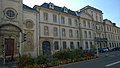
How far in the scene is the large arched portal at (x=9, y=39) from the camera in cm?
2261

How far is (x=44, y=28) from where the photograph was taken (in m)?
31.2

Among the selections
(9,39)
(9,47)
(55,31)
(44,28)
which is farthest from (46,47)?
(9,39)

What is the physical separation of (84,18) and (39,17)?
1741 cm

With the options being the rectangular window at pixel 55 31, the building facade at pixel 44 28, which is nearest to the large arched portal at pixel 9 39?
the building facade at pixel 44 28

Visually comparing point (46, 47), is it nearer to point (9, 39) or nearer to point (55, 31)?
point (55, 31)

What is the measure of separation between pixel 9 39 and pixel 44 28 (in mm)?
9306

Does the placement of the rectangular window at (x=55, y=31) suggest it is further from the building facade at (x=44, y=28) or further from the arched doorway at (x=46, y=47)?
the arched doorway at (x=46, y=47)

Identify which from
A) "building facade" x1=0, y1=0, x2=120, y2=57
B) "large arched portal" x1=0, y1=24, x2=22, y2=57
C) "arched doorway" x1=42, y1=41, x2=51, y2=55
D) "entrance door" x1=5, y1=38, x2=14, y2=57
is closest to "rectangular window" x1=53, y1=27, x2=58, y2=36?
"building facade" x1=0, y1=0, x2=120, y2=57

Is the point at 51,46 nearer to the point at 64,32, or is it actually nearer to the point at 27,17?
the point at 64,32

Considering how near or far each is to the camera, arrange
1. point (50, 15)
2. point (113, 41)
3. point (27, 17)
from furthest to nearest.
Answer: point (113, 41), point (50, 15), point (27, 17)

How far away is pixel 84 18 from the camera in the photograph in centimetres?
4272

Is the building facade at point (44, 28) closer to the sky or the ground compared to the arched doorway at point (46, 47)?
closer to the sky

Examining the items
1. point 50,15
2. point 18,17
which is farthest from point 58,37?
point 18,17

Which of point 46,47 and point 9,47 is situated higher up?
point 9,47
